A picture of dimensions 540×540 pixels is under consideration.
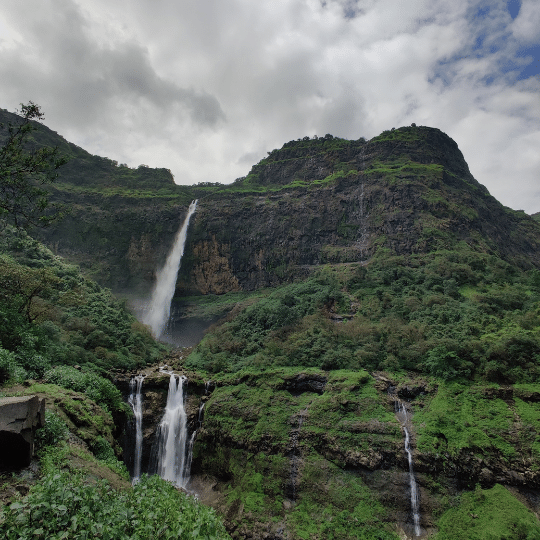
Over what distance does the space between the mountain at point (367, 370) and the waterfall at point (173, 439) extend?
57cm

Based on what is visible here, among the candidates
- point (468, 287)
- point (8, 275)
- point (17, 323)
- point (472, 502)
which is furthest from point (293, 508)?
point (468, 287)

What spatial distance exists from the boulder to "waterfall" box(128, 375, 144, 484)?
14920mm

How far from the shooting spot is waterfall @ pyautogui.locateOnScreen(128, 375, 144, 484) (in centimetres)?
1916

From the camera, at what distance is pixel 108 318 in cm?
2645

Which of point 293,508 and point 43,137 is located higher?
point 43,137

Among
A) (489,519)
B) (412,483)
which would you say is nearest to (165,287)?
(412,483)

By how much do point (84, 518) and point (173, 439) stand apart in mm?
18059

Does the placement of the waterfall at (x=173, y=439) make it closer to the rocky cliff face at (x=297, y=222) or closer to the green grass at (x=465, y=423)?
the green grass at (x=465, y=423)

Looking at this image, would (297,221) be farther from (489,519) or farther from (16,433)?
(16,433)

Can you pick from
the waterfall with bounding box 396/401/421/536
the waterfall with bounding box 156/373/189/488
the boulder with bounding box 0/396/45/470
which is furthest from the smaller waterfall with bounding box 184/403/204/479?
the boulder with bounding box 0/396/45/470

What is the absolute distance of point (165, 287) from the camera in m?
46.4

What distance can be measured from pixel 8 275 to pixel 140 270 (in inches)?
1295

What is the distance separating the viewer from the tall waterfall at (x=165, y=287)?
4269 centimetres

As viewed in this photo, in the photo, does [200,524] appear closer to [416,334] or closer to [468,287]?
[416,334]
